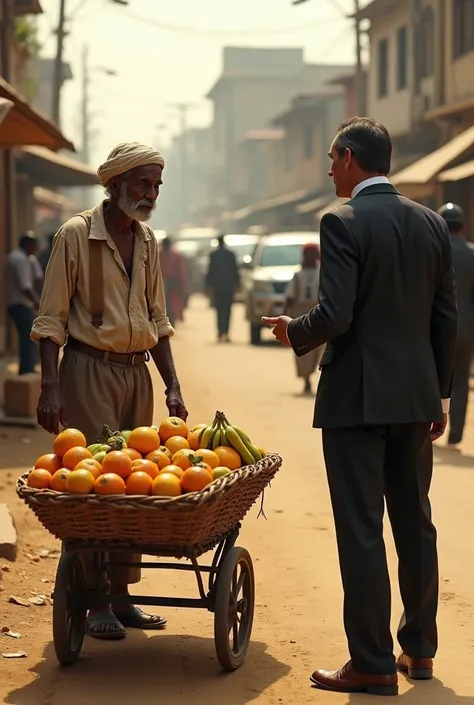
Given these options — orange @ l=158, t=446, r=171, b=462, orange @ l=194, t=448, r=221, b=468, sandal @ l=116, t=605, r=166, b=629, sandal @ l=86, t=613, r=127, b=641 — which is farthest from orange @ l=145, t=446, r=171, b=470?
sandal @ l=116, t=605, r=166, b=629

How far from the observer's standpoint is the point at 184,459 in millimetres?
5781

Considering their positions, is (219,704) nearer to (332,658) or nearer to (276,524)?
(332,658)

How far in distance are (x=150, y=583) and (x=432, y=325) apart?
266 cm

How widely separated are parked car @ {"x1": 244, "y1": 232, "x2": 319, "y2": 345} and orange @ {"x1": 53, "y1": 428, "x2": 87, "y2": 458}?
20.0 metres

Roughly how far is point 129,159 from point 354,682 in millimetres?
2314

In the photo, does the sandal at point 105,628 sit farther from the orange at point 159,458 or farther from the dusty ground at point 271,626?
the orange at point 159,458

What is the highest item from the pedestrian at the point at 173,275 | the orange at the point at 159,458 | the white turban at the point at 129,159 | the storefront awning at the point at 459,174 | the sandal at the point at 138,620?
the white turban at the point at 129,159

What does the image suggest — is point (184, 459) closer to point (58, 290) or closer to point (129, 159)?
point (58, 290)

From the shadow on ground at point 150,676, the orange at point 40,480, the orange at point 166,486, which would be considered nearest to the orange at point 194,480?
the orange at point 166,486

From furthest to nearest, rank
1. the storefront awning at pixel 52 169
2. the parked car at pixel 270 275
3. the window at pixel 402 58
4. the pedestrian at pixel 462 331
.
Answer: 1. the window at pixel 402 58
2. the parked car at pixel 270 275
3. the storefront awning at pixel 52 169
4. the pedestrian at pixel 462 331

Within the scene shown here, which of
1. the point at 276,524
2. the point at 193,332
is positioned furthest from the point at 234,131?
the point at 276,524

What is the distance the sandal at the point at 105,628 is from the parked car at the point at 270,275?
19584mm

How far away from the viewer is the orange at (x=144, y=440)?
5.99 m

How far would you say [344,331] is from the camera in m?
5.46
